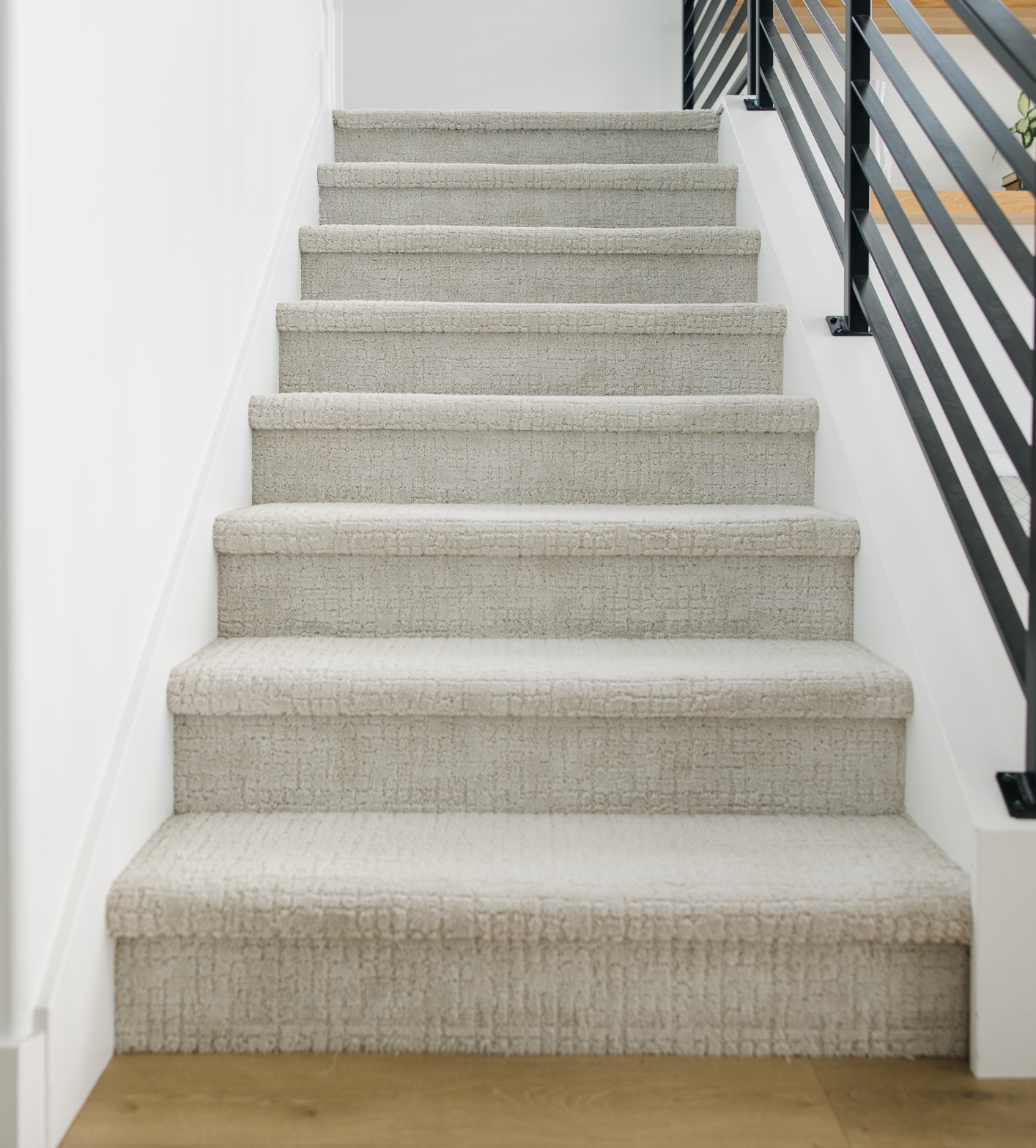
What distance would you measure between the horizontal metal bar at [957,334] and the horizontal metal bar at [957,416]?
3 cm

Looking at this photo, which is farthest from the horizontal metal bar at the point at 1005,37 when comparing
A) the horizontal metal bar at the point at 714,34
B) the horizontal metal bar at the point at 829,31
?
the horizontal metal bar at the point at 714,34

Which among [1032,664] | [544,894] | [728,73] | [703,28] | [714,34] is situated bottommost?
[544,894]

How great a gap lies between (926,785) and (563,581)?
50 centimetres

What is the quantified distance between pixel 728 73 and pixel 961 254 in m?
1.66

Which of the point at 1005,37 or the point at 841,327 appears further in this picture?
the point at 841,327

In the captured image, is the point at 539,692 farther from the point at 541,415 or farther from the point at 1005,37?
the point at 1005,37

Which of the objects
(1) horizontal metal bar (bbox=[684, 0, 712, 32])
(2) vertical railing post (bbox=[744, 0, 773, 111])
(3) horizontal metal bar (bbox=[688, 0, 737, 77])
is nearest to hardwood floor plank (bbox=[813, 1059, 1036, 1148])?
(2) vertical railing post (bbox=[744, 0, 773, 111])

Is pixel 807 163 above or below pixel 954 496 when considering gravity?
above

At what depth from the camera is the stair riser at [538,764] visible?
0.98 meters

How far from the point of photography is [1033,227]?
3.04 metres

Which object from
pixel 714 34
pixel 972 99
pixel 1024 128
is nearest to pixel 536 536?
pixel 972 99

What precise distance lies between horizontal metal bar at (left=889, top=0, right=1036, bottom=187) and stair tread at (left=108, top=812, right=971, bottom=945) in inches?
27.4

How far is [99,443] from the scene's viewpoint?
815mm

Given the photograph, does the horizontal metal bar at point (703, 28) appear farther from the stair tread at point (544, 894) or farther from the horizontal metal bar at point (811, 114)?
the stair tread at point (544, 894)
